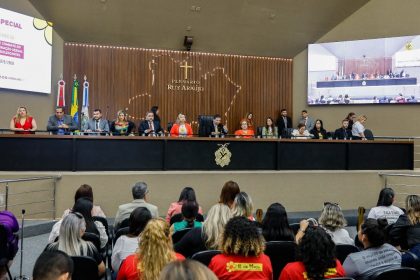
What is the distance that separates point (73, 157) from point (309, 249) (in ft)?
17.1

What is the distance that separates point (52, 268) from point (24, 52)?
347 inches

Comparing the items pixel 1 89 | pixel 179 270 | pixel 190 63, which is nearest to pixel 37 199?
pixel 1 89

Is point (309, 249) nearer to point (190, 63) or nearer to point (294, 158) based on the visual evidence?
point (294, 158)

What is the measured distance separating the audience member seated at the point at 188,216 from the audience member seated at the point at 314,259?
1.46 metres

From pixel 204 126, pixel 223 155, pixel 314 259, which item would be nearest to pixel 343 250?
pixel 314 259

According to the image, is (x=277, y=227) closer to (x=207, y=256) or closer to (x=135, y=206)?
(x=207, y=256)

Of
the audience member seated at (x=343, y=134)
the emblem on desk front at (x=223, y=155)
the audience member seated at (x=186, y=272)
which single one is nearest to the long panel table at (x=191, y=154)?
the emblem on desk front at (x=223, y=155)

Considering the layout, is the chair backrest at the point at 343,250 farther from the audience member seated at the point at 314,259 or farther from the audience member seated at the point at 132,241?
the audience member seated at the point at 132,241

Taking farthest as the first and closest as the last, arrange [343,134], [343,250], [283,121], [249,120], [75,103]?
1. [283,121]
2. [249,120]
3. [75,103]
4. [343,134]
5. [343,250]

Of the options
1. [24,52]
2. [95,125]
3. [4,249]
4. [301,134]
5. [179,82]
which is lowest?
[4,249]

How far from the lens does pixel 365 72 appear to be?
11.7 m

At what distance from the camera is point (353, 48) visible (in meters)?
11.8

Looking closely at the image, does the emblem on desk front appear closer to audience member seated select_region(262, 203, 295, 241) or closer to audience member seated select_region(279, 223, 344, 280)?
audience member seated select_region(262, 203, 295, 241)

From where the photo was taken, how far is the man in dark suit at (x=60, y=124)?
7.13 meters
